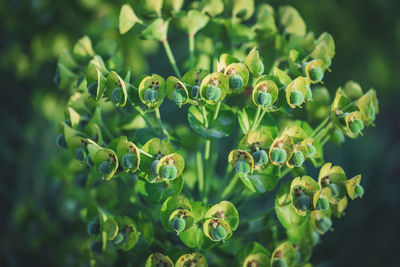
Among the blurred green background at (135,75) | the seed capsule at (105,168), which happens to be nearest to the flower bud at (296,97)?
the seed capsule at (105,168)

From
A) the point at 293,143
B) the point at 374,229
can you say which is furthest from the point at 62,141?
the point at 374,229

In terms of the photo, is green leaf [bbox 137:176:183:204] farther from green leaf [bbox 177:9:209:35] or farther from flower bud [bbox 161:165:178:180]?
green leaf [bbox 177:9:209:35]

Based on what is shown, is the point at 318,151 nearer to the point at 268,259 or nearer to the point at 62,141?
the point at 268,259

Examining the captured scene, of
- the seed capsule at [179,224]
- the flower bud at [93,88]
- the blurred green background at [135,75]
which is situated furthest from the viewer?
the blurred green background at [135,75]

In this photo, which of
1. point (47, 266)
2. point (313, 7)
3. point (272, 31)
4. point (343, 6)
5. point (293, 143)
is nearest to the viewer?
point (293, 143)

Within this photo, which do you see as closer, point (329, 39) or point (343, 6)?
point (329, 39)

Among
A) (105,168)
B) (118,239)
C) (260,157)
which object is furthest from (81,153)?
(260,157)

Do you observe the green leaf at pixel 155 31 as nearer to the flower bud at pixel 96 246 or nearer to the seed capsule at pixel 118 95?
the seed capsule at pixel 118 95
